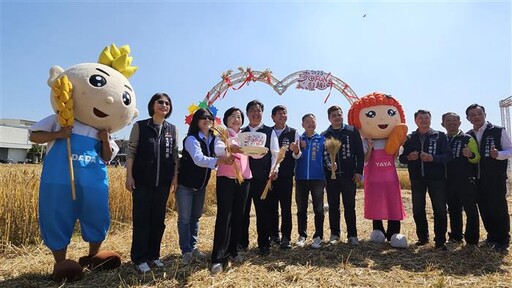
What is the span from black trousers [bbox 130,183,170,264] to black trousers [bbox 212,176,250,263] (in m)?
0.66

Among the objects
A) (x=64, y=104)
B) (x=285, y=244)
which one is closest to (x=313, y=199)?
(x=285, y=244)

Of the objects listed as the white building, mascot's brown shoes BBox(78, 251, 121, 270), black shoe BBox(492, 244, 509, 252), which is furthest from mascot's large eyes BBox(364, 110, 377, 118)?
the white building

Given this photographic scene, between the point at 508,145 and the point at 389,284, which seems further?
the point at 508,145

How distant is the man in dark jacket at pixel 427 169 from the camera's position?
4.82 metres

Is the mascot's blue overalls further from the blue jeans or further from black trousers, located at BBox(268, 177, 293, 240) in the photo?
black trousers, located at BBox(268, 177, 293, 240)

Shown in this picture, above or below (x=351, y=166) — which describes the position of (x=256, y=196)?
below

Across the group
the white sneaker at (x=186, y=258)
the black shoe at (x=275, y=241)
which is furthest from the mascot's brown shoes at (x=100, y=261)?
the black shoe at (x=275, y=241)

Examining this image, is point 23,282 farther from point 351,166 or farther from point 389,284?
point 351,166

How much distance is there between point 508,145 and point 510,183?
14.0 meters

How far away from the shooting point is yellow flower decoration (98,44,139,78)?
409cm

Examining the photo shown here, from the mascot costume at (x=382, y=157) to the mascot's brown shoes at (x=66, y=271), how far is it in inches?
156

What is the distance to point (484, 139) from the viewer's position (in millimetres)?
4879

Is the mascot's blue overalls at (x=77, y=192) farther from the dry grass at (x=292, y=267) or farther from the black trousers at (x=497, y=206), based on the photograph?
the black trousers at (x=497, y=206)

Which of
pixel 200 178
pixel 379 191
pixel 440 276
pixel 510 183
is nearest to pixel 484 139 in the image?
pixel 379 191
